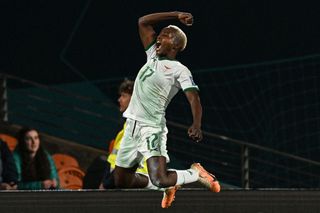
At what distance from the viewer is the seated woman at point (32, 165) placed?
10.5 metres

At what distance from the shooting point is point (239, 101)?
13234 mm

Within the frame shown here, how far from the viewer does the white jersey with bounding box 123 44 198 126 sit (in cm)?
771

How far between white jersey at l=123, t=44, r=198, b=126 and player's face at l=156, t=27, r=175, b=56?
66mm

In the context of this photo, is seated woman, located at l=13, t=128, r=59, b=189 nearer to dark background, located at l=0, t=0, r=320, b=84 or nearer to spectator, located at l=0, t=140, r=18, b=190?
spectator, located at l=0, t=140, r=18, b=190

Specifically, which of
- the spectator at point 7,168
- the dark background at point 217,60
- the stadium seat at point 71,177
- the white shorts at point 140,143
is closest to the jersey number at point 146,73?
the white shorts at point 140,143

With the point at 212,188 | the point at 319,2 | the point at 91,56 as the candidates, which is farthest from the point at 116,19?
the point at 212,188

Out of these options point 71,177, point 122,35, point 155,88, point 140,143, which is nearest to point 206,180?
point 140,143

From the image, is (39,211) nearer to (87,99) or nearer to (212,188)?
(212,188)

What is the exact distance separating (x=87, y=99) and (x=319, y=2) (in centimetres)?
354

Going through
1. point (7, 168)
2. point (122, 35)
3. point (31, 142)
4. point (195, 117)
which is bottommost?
point (195, 117)

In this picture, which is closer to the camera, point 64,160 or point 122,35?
point 64,160

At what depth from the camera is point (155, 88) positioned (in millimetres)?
7742

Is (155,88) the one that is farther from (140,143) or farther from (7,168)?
(7,168)

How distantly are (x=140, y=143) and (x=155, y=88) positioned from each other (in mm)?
467
